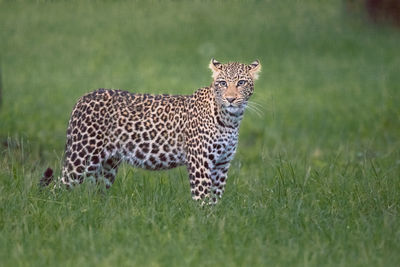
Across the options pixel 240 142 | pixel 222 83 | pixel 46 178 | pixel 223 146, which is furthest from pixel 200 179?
pixel 240 142

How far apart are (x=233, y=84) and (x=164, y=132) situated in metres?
0.94

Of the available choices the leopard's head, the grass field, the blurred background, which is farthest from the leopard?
the blurred background

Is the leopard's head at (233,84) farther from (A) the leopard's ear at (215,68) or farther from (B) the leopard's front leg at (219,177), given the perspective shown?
(B) the leopard's front leg at (219,177)

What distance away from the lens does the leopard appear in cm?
818

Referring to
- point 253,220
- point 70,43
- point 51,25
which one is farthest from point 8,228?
point 51,25

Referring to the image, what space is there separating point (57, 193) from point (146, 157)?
1096 millimetres

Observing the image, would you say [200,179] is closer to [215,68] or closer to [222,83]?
[222,83]

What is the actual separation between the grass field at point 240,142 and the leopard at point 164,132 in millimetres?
265

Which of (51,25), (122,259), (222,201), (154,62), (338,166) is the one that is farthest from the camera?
(51,25)

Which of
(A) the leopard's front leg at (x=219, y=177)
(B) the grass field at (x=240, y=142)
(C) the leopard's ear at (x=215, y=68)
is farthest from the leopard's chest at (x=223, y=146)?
(C) the leopard's ear at (x=215, y=68)

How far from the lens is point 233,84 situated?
820 centimetres

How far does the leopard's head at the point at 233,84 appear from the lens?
26.7 feet

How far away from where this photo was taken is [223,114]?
8.22 meters

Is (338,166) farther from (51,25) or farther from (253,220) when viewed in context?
(51,25)
